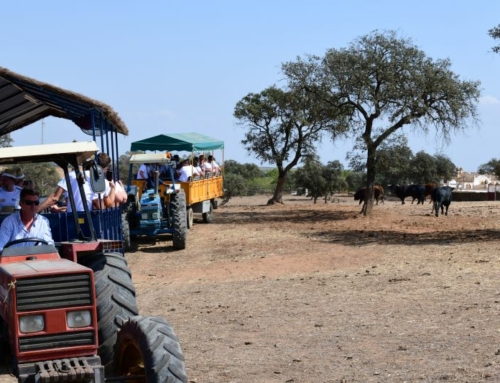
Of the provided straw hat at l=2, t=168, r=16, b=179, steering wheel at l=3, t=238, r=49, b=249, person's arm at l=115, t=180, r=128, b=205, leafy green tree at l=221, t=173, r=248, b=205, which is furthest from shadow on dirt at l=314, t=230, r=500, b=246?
leafy green tree at l=221, t=173, r=248, b=205

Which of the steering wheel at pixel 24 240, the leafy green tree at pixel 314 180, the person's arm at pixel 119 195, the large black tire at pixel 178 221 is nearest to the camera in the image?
the steering wheel at pixel 24 240

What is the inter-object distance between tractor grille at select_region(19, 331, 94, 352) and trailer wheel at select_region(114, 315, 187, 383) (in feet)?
1.14

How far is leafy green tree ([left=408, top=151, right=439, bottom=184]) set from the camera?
6144 centimetres

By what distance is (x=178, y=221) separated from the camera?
20766mm

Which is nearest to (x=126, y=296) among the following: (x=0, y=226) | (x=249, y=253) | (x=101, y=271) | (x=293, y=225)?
(x=101, y=271)

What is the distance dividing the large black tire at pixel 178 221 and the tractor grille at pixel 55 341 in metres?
14.7

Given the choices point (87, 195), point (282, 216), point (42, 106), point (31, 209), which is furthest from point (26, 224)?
point (282, 216)

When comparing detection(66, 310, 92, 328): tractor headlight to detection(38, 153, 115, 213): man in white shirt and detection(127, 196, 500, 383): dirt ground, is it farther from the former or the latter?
detection(127, 196, 500, 383): dirt ground

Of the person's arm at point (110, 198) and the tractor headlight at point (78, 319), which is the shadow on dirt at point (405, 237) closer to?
the person's arm at point (110, 198)

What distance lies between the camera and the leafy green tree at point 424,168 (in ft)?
202

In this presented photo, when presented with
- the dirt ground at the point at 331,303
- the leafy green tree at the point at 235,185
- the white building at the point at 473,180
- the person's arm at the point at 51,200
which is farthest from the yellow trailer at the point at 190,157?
the white building at the point at 473,180

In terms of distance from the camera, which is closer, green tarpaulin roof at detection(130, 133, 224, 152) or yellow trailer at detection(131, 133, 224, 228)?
yellow trailer at detection(131, 133, 224, 228)

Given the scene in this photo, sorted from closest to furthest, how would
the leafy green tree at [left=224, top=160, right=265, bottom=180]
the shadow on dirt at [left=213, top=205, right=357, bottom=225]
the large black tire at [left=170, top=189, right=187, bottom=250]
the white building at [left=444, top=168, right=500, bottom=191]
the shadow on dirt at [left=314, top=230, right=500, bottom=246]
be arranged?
the large black tire at [left=170, top=189, right=187, bottom=250]
the shadow on dirt at [left=314, top=230, right=500, bottom=246]
the shadow on dirt at [left=213, top=205, right=357, bottom=225]
the leafy green tree at [left=224, top=160, right=265, bottom=180]
the white building at [left=444, top=168, right=500, bottom=191]

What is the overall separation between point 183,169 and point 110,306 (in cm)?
1819
